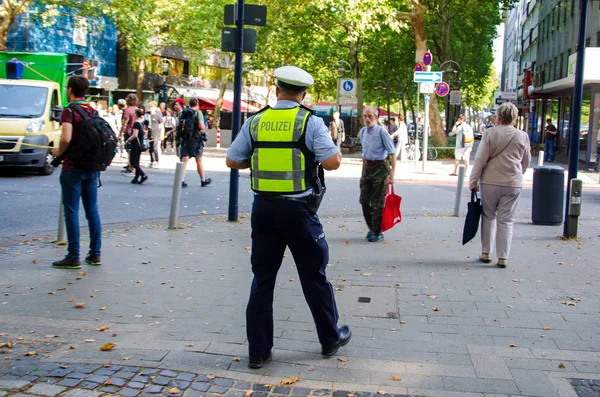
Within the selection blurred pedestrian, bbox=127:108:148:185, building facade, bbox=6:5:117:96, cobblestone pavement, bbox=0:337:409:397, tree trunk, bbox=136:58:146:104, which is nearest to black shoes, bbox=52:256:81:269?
cobblestone pavement, bbox=0:337:409:397

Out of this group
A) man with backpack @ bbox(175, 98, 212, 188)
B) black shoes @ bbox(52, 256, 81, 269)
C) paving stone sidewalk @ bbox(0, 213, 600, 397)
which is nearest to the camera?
paving stone sidewalk @ bbox(0, 213, 600, 397)

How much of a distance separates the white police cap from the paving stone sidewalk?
169cm

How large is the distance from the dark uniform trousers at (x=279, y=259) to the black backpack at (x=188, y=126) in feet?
34.4

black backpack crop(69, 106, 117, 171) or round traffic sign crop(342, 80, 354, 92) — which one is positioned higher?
round traffic sign crop(342, 80, 354, 92)

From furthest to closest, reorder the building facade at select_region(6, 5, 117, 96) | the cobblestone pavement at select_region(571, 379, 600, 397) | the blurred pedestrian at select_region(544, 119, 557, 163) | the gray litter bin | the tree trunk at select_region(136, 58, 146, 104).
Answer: the tree trunk at select_region(136, 58, 146, 104) < the building facade at select_region(6, 5, 117, 96) < the blurred pedestrian at select_region(544, 119, 557, 163) < the gray litter bin < the cobblestone pavement at select_region(571, 379, 600, 397)

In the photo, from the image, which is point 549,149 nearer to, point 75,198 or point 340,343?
point 75,198

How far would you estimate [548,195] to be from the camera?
35.5 ft

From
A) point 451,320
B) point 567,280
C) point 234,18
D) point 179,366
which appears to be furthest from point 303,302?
point 234,18

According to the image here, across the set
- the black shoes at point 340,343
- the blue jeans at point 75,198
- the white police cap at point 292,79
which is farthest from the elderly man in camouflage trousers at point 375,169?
the white police cap at point 292,79

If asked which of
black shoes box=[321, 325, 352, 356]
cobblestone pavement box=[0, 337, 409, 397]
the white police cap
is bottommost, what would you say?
cobblestone pavement box=[0, 337, 409, 397]

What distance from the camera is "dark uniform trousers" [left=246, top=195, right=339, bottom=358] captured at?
4.32 metres

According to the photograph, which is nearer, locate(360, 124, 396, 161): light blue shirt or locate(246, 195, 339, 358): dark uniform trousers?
locate(246, 195, 339, 358): dark uniform trousers

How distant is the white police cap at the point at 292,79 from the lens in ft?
14.3

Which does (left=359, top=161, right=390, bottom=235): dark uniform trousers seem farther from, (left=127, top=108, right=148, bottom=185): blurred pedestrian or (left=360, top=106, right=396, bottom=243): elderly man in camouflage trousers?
(left=127, top=108, right=148, bottom=185): blurred pedestrian
